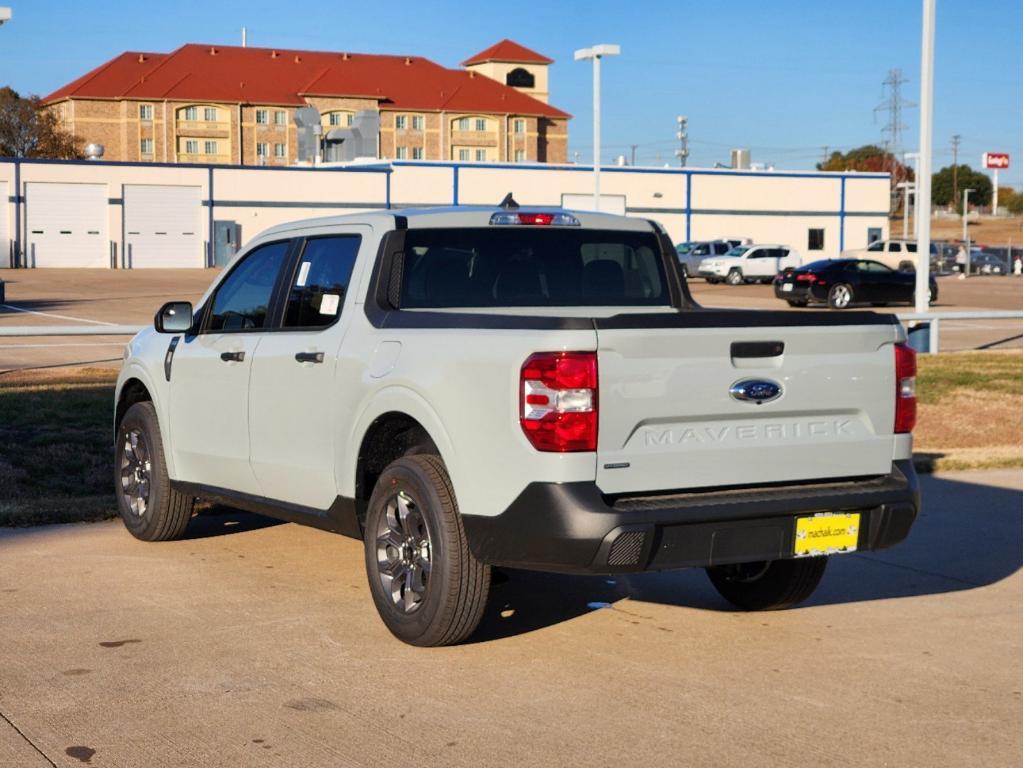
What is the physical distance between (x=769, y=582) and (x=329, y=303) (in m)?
2.47

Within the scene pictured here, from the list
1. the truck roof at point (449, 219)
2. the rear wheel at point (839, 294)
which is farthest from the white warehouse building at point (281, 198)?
the truck roof at point (449, 219)

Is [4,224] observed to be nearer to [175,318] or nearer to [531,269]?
[175,318]

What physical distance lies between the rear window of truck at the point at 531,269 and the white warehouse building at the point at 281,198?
59.5 meters

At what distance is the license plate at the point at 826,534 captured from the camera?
20.1ft

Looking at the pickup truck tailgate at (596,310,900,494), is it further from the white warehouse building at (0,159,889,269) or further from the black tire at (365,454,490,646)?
the white warehouse building at (0,159,889,269)

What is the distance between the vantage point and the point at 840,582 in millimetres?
7855

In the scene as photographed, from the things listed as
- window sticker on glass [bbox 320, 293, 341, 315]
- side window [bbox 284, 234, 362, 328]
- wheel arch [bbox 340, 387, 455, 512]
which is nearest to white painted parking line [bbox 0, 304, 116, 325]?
side window [bbox 284, 234, 362, 328]

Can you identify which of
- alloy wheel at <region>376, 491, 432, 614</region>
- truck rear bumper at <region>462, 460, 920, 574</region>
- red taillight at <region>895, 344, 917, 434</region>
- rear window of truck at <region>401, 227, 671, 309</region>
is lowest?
alloy wheel at <region>376, 491, 432, 614</region>

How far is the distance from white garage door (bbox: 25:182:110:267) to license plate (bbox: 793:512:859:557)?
67877 mm

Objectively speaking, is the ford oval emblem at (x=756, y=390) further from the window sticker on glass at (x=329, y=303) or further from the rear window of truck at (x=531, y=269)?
the window sticker on glass at (x=329, y=303)

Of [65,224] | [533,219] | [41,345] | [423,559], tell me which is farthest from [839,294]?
[65,224]

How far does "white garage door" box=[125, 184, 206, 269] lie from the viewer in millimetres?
72812

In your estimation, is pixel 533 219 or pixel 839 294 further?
pixel 839 294

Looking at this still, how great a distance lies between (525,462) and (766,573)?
198cm
